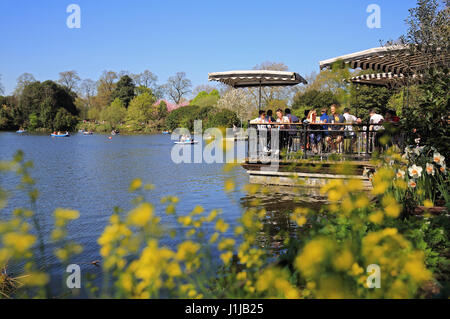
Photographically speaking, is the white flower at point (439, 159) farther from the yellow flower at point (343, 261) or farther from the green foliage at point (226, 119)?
the green foliage at point (226, 119)

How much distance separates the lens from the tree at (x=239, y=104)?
58000mm

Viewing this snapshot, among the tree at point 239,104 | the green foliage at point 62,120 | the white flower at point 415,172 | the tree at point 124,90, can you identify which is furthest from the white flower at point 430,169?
the tree at point 124,90

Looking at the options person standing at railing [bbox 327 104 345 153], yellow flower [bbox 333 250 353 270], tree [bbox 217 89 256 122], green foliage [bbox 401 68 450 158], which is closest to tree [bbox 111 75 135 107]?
tree [bbox 217 89 256 122]

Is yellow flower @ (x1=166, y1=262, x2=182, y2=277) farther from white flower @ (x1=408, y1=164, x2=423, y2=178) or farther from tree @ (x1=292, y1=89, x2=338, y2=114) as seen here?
tree @ (x1=292, y1=89, x2=338, y2=114)

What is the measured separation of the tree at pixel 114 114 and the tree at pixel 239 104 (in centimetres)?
4169

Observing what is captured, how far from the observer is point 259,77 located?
1279 centimetres

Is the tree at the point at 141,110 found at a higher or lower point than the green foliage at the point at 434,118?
higher

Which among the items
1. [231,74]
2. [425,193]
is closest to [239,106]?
[231,74]

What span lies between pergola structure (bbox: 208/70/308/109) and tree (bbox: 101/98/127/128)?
283 ft

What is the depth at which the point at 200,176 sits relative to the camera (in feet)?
58.6

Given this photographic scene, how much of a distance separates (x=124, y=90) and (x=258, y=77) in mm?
95334

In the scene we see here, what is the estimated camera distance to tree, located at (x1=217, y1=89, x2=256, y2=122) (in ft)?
190

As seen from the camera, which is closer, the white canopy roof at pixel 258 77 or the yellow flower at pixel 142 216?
the yellow flower at pixel 142 216
